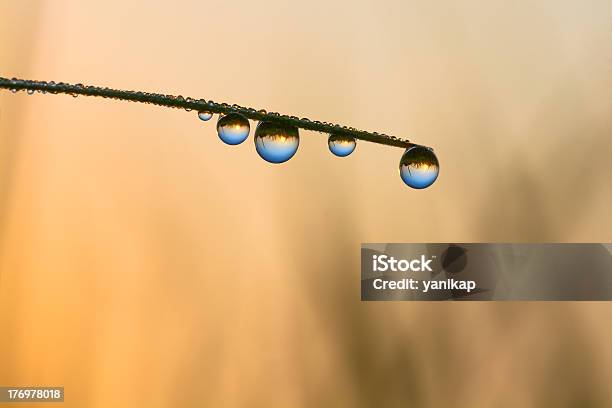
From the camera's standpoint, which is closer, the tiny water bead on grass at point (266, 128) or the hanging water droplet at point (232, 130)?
the tiny water bead on grass at point (266, 128)

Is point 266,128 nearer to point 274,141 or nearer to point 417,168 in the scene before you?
point 274,141

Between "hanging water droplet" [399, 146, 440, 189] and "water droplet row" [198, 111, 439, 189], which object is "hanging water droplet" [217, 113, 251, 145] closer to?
"water droplet row" [198, 111, 439, 189]

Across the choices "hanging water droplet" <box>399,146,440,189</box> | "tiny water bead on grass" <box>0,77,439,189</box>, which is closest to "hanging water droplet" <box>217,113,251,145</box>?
"tiny water bead on grass" <box>0,77,439,189</box>

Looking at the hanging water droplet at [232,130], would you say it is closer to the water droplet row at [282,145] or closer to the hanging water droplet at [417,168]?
the water droplet row at [282,145]

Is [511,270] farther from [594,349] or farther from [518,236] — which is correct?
[594,349]

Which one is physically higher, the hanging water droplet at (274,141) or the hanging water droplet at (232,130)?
the hanging water droplet at (232,130)

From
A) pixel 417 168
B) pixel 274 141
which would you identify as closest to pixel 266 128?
pixel 274 141

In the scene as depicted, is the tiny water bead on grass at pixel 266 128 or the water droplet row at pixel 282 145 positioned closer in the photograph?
the tiny water bead on grass at pixel 266 128

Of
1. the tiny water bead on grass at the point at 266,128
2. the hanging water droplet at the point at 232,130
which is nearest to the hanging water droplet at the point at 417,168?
the tiny water bead on grass at the point at 266,128

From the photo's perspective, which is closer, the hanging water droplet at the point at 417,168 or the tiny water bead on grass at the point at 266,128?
the tiny water bead on grass at the point at 266,128
